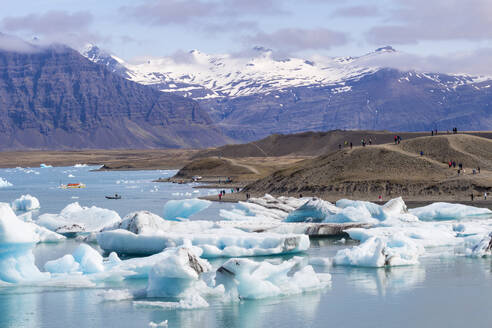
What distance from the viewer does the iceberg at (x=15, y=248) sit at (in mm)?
29125

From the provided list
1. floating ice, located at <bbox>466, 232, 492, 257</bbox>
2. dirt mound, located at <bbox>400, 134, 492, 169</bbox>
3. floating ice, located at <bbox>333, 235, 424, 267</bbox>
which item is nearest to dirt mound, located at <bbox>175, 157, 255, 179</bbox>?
dirt mound, located at <bbox>400, 134, 492, 169</bbox>

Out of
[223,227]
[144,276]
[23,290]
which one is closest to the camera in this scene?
[23,290]

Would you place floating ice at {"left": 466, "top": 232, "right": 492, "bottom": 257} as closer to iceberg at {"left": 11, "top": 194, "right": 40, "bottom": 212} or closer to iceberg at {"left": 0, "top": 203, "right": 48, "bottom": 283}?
iceberg at {"left": 0, "top": 203, "right": 48, "bottom": 283}

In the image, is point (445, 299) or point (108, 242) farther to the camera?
point (108, 242)

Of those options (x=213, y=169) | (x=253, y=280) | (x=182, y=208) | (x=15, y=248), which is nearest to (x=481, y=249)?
(x=253, y=280)

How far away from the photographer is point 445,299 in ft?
97.1

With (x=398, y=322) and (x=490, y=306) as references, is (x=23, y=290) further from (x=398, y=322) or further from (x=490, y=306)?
(x=490, y=306)

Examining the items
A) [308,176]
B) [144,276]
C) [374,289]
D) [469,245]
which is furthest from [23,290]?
[308,176]

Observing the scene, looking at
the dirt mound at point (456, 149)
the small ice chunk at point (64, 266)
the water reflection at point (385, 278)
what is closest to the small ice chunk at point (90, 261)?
the small ice chunk at point (64, 266)

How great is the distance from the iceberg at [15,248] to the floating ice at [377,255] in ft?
44.6

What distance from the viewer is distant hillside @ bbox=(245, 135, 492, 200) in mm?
78125

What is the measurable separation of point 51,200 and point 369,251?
61.5 meters

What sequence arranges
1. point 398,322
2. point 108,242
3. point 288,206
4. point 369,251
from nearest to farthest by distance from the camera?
1. point 398,322
2. point 369,251
3. point 108,242
4. point 288,206

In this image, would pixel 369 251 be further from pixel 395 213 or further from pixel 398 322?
pixel 395 213
